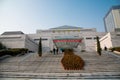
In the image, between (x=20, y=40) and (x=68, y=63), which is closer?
(x=68, y=63)

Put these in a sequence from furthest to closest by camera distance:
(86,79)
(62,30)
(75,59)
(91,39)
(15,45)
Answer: (62,30), (91,39), (15,45), (75,59), (86,79)

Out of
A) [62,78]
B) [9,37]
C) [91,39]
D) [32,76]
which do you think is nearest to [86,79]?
[62,78]

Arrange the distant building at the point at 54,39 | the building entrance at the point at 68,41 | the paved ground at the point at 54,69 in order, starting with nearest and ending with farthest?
the paved ground at the point at 54,69, the distant building at the point at 54,39, the building entrance at the point at 68,41

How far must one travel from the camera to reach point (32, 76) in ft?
37.2

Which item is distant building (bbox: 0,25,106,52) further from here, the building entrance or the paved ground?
the paved ground

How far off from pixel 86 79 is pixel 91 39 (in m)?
44.5

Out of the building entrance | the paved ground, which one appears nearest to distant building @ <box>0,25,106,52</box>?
the building entrance

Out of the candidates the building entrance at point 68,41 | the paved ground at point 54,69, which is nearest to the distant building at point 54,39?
the building entrance at point 68,41

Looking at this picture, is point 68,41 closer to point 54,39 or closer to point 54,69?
point 54,39

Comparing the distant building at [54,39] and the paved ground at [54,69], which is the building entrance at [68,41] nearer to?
the distant building at [54,39]

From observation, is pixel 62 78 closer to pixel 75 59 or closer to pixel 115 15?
pixel 75 59

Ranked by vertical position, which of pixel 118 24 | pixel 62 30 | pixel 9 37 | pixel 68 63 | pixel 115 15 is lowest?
pixel 68 63

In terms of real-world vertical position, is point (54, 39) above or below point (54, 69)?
above

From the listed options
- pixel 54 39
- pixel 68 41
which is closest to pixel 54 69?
pixel 68 41
